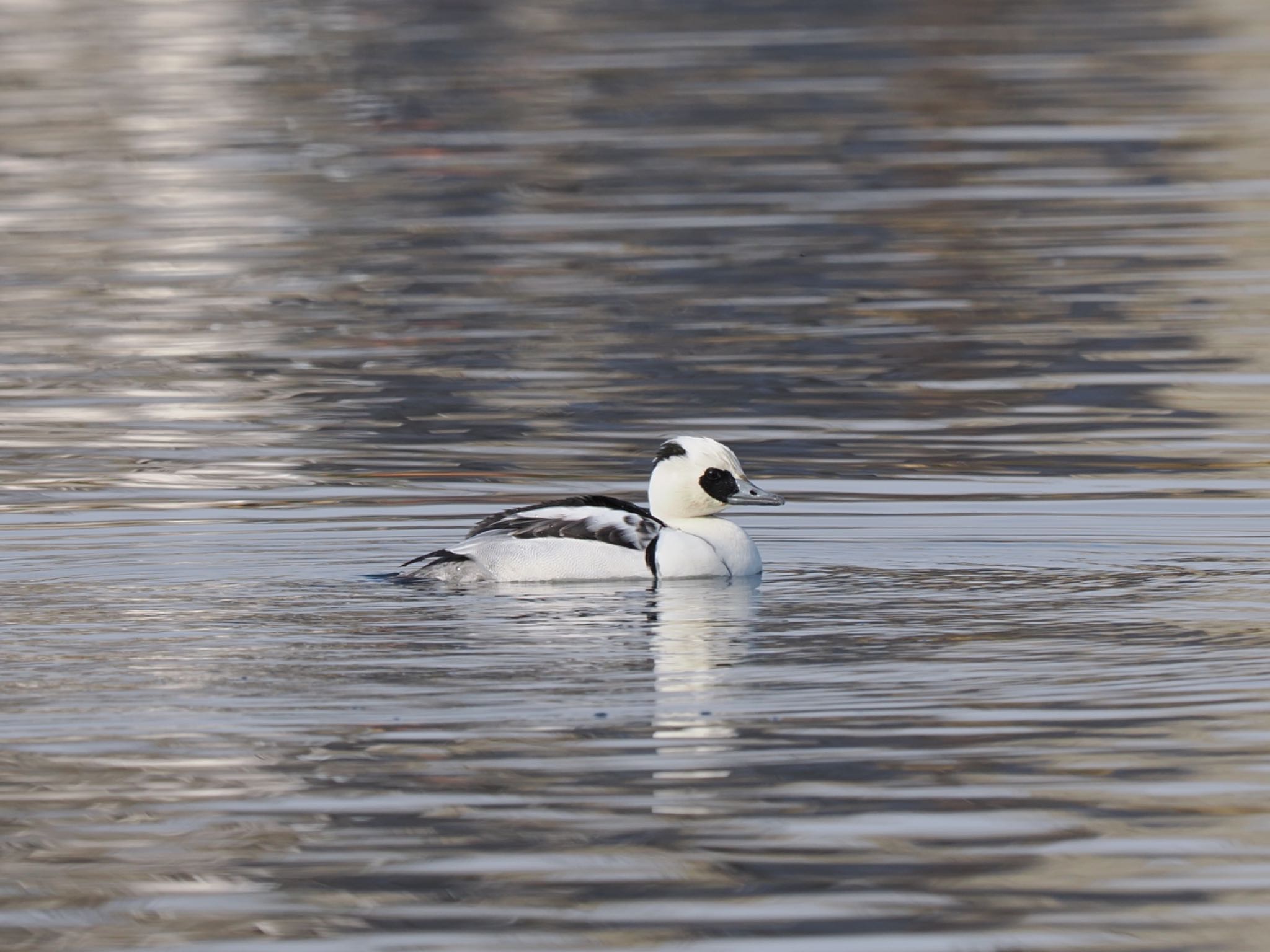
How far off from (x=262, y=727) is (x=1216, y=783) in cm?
282

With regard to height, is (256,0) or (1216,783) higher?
(256,0)

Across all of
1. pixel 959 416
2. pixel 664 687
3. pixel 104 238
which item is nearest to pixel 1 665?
pixel 664 687

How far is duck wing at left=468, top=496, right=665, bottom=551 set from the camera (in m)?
11.1

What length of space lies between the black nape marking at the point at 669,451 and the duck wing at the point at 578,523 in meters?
0.42

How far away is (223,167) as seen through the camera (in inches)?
1077

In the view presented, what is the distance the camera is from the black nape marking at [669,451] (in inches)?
458

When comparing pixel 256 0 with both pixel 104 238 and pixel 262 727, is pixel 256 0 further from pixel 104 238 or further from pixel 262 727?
pixel 262 727

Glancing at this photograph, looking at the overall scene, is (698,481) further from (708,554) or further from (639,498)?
(639,498)

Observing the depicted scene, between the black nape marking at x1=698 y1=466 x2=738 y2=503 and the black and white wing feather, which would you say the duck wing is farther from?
the black nape marking at x1=698 y1=466 x2=738 y2=503

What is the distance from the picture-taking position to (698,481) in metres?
11.6

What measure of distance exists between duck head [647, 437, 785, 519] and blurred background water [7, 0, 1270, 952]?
1.14 ft

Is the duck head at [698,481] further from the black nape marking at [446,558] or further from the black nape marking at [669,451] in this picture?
the black nape marking at [446,558]

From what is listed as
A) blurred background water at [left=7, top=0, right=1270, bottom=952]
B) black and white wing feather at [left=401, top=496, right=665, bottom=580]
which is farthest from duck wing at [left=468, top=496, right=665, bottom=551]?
blurred background water at [left=7, top=0, right=1270, bottom=952]

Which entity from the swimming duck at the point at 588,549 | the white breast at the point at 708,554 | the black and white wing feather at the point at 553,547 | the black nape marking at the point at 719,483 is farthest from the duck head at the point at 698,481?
the black and white wing feather at the point at 553,547
